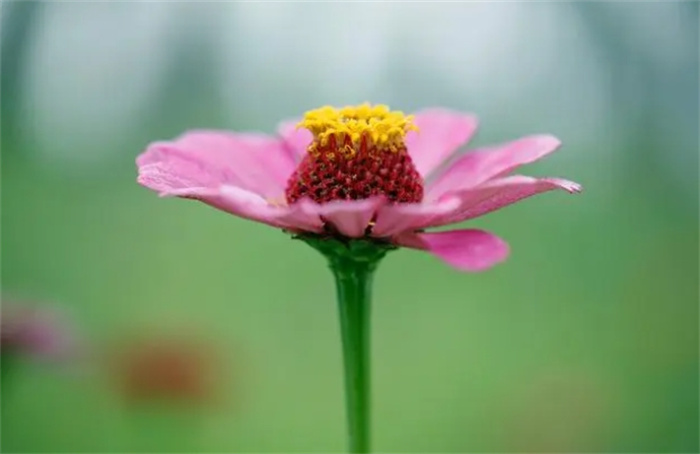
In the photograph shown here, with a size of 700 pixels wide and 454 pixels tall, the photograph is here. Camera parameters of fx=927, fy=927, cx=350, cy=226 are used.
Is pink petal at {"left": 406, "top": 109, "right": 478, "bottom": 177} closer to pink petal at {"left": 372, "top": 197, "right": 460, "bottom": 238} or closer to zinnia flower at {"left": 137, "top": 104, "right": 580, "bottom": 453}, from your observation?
zinnia flower at {"left": 137, "top": 104, "right": 580, "bottom": 453}

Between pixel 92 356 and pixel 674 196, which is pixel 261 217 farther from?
pixel 674 196

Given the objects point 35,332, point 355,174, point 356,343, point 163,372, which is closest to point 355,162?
point 355,174

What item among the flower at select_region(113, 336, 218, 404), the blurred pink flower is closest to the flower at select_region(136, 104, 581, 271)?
the blurred pink flower

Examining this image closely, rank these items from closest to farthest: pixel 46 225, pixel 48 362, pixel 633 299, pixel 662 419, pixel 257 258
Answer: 1. pixel 48 362
2. pixel 662 419
3. pixel 633 299
4. pixel 46 225
5. pixel 257 258

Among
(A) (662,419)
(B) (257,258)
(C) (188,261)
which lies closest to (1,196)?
(C) (188,261)

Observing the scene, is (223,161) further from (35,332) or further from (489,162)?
(35,332)

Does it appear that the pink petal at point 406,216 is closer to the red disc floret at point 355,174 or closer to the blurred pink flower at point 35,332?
the red disc floret at point 355,174
